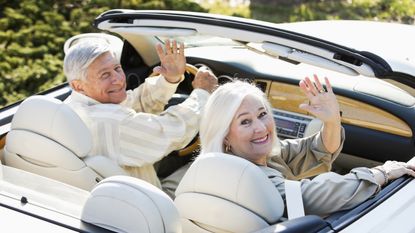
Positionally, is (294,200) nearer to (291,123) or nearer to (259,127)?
(259,127)

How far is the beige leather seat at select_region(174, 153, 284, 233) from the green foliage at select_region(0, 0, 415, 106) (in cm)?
375

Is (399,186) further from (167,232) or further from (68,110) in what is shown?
(68,110)

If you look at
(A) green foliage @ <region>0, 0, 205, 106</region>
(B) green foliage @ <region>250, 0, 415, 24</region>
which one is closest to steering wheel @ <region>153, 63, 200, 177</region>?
(A) green foliage @ <region>0, 0, 205, 106</region>

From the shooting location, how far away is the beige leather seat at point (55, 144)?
276 centimetres

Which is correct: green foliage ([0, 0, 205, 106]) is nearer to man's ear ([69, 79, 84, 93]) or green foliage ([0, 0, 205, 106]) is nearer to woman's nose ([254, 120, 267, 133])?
man's ear ([69, 79, 84, 93])

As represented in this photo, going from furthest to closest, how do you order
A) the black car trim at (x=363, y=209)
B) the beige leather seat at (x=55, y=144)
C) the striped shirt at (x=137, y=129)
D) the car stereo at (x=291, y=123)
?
the car stereo at (x=291, y=123) → the striped shirt at (x=137, y=129) → the beige leather seat at (x=55, y=144) → the black car trim at (x=363, y=209)

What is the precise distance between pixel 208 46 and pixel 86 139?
4.87ft

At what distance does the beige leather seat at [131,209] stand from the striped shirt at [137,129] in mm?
720

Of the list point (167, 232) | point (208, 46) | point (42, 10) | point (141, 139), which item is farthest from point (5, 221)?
point (42, 10)

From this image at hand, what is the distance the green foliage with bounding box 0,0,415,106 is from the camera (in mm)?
6090

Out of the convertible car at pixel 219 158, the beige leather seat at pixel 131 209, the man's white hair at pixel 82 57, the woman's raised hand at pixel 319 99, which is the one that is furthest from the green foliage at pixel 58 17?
the beige leather seat at pixel 131 209

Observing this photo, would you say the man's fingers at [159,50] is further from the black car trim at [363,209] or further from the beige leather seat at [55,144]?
the black car trim at [363,209]

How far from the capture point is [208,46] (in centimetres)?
414

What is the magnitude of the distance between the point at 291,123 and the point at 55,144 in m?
1.36
